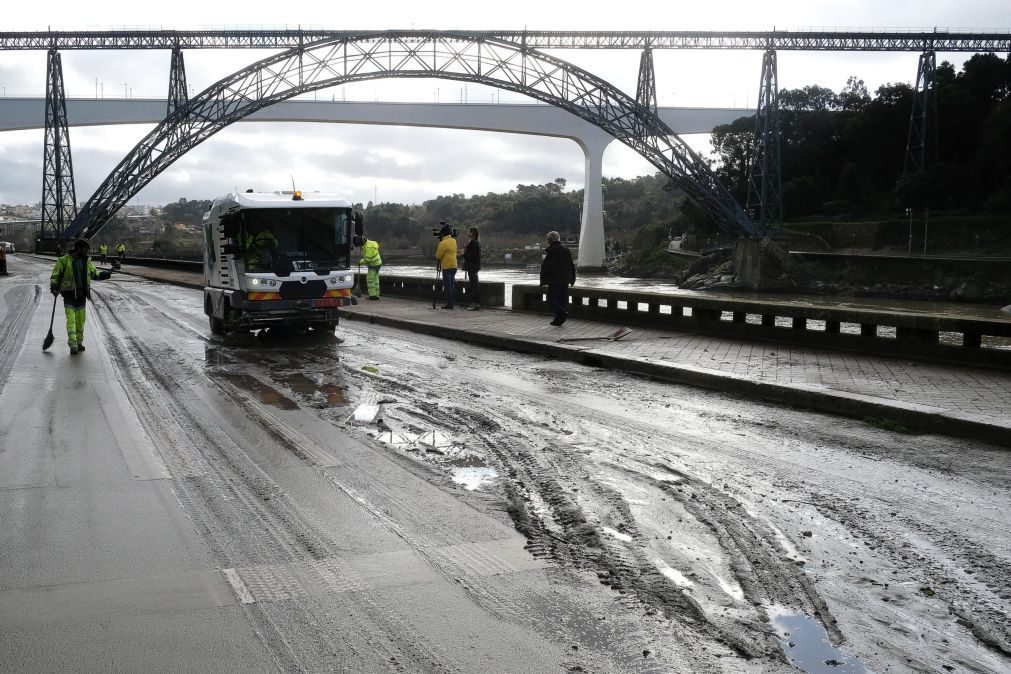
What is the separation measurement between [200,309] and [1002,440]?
21.0 m

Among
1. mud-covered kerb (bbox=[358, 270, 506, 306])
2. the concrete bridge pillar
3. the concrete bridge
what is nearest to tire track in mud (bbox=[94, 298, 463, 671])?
mud-covered kerb (bbox=[358, 270, 506, 306])

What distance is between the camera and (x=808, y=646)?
3.96 m

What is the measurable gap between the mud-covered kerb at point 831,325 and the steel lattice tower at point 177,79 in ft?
145

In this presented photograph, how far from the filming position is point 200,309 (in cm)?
2442

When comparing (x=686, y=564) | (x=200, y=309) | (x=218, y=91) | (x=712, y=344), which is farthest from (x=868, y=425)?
(x=218, y=91)

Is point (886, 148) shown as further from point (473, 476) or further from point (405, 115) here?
point (473, 476)

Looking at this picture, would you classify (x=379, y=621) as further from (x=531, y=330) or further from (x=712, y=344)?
(x=531, y=330)

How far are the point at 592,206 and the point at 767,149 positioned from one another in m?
26.2

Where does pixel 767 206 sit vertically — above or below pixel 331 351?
above

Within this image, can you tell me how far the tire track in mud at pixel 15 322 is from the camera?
44.8 ft

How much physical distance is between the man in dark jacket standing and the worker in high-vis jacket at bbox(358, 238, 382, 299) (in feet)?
28.3

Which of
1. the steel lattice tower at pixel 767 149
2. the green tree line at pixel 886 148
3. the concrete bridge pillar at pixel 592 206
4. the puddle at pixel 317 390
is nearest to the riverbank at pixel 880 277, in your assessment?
the steel lattice tower at pixel 767 149

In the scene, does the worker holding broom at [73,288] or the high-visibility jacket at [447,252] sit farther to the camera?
the high-visibility jacket at [447,252]

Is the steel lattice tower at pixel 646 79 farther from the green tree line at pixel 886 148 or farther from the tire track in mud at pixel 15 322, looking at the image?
the tire track in mud at pixel 15 322
